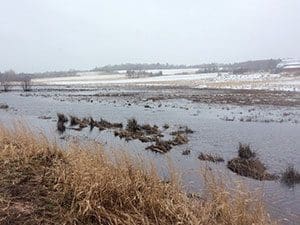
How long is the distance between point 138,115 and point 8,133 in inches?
993

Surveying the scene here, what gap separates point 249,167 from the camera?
16359 mm

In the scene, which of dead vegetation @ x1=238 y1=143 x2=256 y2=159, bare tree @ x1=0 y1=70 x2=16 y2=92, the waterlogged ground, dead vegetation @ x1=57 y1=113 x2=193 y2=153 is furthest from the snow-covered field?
dead vegetation @ x1=238 y1=143 x2=256 y2=159

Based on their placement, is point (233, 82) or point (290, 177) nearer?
point (290, 177)

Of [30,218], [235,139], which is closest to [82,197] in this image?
[30,218]

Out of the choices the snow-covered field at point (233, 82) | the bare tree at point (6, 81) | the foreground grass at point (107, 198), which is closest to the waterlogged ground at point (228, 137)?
the foreground grass at point (107, 198)

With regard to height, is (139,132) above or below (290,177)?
below

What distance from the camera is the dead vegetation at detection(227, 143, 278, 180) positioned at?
15502 millimetres

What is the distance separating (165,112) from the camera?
130ft

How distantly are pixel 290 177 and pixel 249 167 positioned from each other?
1.67 meters

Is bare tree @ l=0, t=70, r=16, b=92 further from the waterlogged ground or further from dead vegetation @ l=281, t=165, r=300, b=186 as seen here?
dead vegetation @ l=281, t=165, r=300, b=186

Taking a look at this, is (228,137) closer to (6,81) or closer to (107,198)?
(107,198)

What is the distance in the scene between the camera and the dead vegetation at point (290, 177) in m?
14.7

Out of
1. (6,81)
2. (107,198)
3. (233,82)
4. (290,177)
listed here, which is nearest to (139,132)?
(290,177)

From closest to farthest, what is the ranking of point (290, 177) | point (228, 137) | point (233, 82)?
point (290, 177) < point (228, 137) < point (233, 82)
